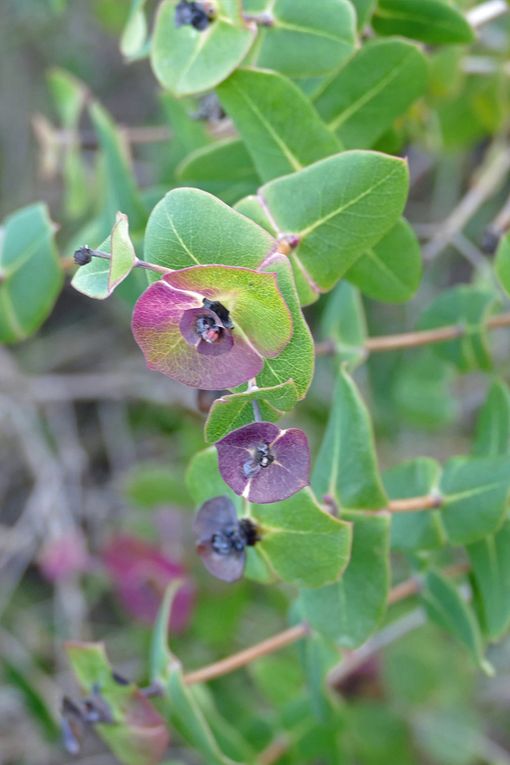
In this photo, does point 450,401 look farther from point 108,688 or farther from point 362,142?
point 108,688

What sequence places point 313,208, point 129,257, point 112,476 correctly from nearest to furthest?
point 129,257
point 313,208
point 112,476

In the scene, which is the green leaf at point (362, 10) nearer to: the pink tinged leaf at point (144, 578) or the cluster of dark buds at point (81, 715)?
the cluster of dark buds at point (81, 715)

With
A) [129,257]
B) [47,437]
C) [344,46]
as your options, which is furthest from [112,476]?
[129,257]

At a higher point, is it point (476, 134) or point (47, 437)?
point (476, 134)

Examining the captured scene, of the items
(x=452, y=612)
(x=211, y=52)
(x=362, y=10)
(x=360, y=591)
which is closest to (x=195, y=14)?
(x=211, y=52)

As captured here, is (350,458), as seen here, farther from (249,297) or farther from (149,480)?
(149,480)

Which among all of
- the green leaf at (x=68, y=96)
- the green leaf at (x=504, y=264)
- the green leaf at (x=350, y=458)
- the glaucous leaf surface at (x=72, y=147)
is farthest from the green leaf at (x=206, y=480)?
the green leaf at (x=68, y=96)

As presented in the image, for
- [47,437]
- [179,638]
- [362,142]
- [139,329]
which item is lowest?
[179,638]
